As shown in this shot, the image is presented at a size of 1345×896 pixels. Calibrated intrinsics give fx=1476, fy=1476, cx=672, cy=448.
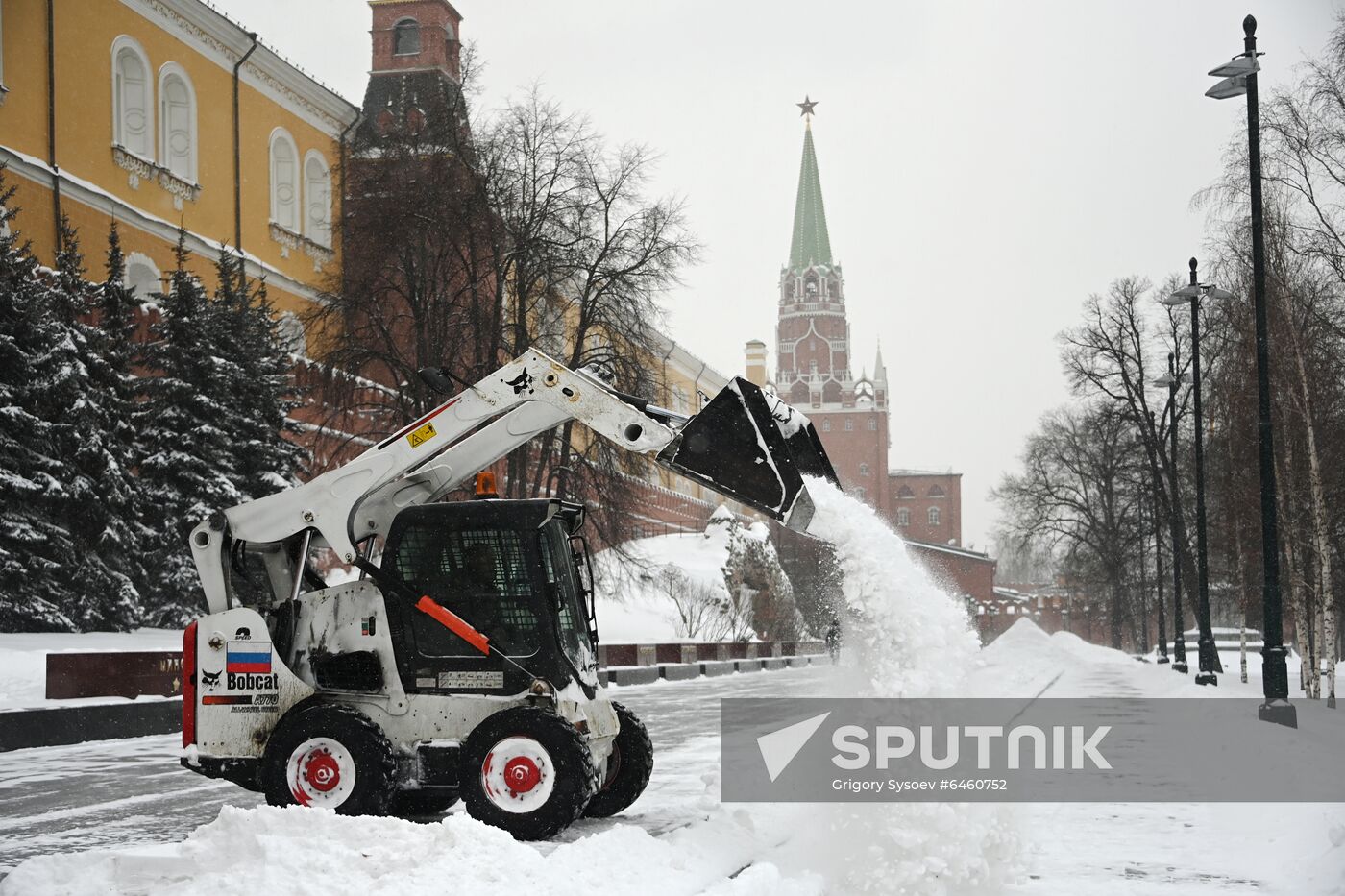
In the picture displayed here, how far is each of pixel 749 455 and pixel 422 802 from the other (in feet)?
13.5

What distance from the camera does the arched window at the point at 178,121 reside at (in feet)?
145

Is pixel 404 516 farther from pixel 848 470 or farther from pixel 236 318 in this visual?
pixel 848 470

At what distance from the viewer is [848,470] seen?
170750 mm

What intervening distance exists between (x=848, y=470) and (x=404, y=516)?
161544 mm

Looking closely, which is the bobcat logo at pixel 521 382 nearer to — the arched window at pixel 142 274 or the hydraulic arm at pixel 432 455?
the hydraulic arm at pixel 432 455

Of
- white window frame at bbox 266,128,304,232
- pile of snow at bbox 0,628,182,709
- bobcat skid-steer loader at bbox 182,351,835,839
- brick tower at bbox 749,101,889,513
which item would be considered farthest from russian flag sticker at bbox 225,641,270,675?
brick tower at bbox 749,101,889,513

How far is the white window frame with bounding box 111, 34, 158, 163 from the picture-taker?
4062cm

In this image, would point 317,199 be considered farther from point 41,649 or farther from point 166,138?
point 41,649

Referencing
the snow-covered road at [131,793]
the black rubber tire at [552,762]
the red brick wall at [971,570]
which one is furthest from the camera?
the red brick wall at [971,570]

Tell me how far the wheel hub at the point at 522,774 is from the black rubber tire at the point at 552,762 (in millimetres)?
145

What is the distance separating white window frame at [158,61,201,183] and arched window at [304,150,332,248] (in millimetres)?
6711

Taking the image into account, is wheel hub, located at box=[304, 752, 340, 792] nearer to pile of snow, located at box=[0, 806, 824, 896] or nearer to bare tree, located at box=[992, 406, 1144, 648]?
pile of snow, located at box=[0, 806, 824, 896]

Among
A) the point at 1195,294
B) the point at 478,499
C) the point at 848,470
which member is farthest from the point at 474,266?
the point at 848,470

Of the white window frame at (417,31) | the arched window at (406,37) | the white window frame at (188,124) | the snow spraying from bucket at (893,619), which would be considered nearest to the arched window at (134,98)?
the white window frame at (188,124)
